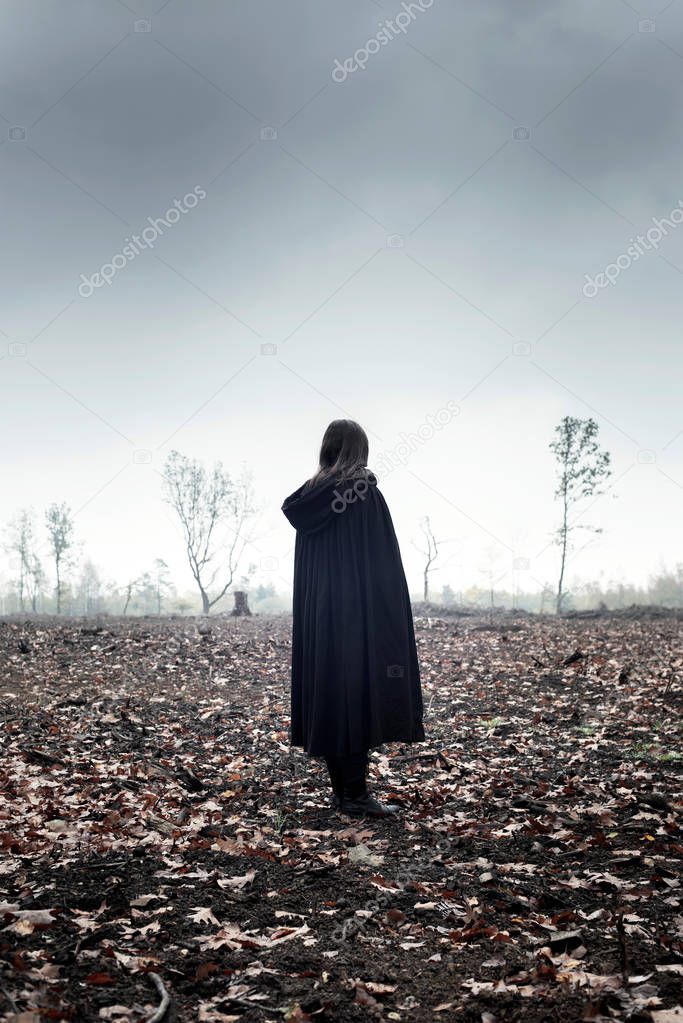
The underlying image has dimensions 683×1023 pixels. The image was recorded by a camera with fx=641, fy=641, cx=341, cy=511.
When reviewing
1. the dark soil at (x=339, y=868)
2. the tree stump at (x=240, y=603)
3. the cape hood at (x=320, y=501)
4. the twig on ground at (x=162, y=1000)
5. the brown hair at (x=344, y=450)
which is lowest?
the dark soil at (x=339, y=868)

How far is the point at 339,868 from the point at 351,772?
1043 millimetres

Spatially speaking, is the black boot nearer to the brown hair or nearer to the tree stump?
the brown hair

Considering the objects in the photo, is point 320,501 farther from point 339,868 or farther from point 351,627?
point 339,868

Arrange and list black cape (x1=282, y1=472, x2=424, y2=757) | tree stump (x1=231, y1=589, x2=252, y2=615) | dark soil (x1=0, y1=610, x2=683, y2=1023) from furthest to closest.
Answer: tree stump (x1=231, y1=589, x2=252, y2=615) → black cape (x1=282, y1=472, x2=424, y2=757) → dark soil (x1=0, y1=610, x2=683, y2=1023)

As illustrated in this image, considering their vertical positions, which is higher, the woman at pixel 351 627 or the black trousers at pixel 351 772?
the woman at pixel 351 627

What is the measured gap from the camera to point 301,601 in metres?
5.61

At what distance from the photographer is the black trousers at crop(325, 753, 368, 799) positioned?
5.21 meters

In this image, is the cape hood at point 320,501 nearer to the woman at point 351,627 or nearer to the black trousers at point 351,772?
the woman at point 351,627

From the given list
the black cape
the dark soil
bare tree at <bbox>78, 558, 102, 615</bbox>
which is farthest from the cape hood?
bare tree at <bbox>78, 558, 102, 615</bbox>

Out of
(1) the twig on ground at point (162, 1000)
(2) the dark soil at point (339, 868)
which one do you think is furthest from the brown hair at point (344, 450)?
(1) the twig on ground at point (162, 1000)

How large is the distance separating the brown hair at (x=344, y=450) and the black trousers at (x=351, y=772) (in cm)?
227

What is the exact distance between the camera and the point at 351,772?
17.2ft

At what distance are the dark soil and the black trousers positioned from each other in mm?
301

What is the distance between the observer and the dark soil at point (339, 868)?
279cm
